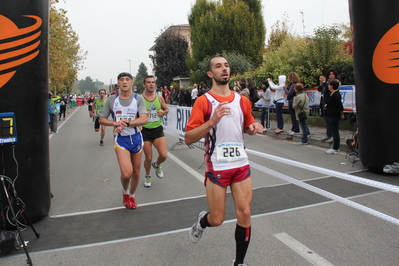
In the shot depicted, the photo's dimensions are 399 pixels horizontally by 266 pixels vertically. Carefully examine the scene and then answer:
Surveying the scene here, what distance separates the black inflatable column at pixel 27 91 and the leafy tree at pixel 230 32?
33.4 m

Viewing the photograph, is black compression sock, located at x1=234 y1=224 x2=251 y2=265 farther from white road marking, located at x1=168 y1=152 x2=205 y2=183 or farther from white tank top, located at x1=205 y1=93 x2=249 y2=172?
white road marking, located at x1=168 y1=152 x2=205 y2=183

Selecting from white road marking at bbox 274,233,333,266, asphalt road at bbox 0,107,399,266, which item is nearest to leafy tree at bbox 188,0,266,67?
asphalt road at bbox 0,107,399,266

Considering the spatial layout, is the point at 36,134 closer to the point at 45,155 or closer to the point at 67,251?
the point at 45,155

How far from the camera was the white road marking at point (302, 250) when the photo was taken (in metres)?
3.40

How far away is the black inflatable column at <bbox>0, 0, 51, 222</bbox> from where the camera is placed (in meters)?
4.03

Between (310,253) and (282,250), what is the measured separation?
284 millimetres

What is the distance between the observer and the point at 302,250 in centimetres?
365

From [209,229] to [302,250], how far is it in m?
1.17

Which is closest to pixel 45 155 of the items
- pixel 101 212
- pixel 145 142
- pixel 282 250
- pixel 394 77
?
pixel 101 212

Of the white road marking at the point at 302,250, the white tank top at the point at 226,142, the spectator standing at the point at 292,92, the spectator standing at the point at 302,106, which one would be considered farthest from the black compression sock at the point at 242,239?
the spectator standing at the point at 292,92

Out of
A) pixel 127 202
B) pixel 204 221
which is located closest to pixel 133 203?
pixel 127 202

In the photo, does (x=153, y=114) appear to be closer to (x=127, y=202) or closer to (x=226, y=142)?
(x=127, y=202)

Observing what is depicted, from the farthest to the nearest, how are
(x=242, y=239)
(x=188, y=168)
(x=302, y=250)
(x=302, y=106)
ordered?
(x=302, y=106), (x=188, y=168), (x=302, y=250), (x=242, y=239)

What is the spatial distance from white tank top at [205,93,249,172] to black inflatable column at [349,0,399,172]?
4.39 meters
